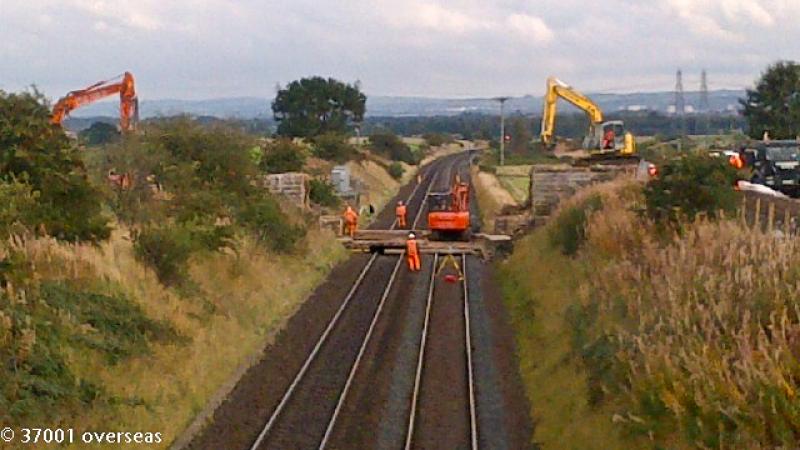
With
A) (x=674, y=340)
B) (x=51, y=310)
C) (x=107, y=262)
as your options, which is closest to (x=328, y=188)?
(x=107, y=262)

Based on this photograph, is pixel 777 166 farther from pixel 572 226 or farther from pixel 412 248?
pixel 412 248

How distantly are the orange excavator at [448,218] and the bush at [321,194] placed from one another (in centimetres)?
918

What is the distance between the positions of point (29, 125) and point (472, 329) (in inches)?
422

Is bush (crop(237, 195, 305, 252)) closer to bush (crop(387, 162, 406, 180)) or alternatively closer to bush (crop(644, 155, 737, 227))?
bush (crop(644, 155, 737, 227))

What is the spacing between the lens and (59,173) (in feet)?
72.1

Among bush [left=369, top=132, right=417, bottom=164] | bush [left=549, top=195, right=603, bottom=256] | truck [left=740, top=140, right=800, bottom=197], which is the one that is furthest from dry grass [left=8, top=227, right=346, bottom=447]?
bush [left=369, top=132, right=417, bottom=164]

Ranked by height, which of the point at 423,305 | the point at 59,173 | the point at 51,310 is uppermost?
the point at 59,173

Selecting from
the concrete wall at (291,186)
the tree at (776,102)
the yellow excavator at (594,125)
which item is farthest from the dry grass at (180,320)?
the tree at (776,102)

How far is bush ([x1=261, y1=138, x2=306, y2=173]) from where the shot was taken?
175 feet

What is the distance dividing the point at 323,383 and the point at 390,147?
282 feet

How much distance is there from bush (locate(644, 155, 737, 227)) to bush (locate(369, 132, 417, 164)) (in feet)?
251

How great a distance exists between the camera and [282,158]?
5372 centimetres

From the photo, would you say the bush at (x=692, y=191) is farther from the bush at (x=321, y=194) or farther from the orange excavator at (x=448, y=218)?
the bush at (x=321, y=194)

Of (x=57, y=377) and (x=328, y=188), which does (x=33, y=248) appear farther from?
(x=328, y=188)
